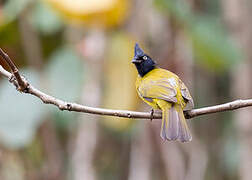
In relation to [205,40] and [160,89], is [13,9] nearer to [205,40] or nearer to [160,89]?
[160,89]

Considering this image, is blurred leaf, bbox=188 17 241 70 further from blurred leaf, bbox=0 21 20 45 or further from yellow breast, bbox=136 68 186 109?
A: blurred leaf, bbox=0 21 20 45

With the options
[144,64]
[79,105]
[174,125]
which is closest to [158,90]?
[174,125]

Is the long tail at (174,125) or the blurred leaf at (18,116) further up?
the blurred leaf at (18,116)

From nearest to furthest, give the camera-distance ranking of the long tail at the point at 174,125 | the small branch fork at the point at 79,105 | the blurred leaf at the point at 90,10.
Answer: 1. the small branch fork at the point at 79,105
2. the long tail at the point at 174,125
3. the blurred leaf at the point at 90,10

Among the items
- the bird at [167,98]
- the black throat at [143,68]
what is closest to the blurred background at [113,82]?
the black throat at [143,68]

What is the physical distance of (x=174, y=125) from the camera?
2.69 metres

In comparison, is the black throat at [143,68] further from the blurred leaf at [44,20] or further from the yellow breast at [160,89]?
the blurred leaf at [44,20]

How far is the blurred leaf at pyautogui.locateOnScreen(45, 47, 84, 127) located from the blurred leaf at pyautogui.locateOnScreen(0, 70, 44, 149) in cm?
16

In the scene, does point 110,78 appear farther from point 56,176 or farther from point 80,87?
point 56,176

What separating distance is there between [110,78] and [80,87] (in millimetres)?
262

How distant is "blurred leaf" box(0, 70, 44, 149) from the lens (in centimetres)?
350

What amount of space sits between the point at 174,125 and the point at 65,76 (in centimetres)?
143

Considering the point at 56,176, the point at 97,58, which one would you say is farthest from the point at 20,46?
the point at 56,176

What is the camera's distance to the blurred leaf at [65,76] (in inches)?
152
